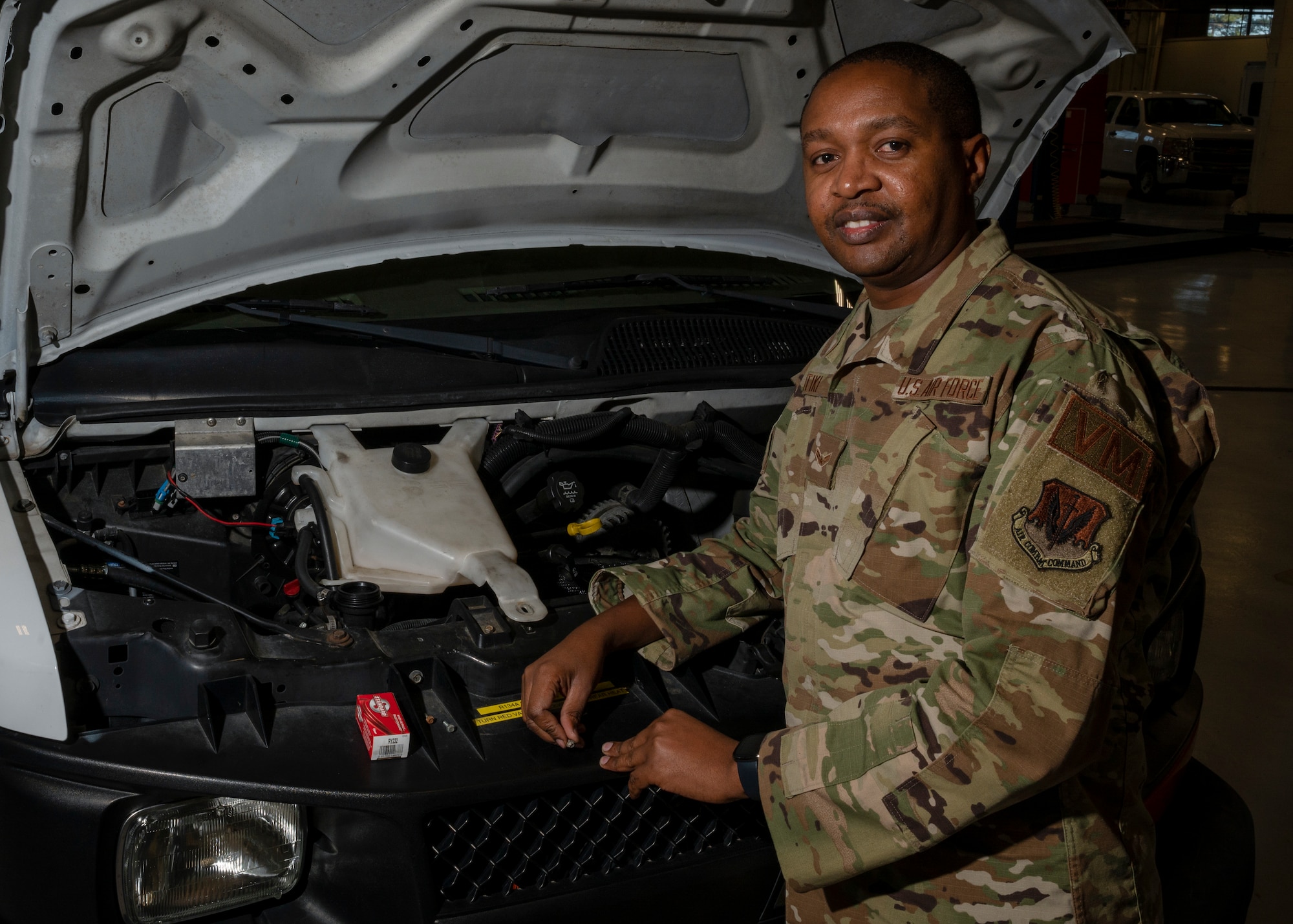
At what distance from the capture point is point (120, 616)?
1492mm

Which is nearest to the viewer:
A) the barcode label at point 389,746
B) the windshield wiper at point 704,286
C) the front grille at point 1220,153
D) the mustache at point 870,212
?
the mustache at point 870,212

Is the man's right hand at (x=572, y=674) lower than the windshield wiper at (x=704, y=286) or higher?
lower

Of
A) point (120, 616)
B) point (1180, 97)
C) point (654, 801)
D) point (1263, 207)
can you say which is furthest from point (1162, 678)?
point (1180, 97)

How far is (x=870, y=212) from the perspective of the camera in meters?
1.28

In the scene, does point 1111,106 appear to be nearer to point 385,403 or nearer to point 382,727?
point 385,403

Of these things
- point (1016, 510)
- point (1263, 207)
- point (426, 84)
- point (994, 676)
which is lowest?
point (1263, 207)

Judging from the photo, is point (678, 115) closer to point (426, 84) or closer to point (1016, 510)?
point (426, 84)

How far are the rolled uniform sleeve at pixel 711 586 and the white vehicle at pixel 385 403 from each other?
0.23 feet

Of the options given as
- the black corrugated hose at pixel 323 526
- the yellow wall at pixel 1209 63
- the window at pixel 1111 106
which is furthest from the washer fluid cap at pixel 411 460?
the yellow wall at pixel 1209 63

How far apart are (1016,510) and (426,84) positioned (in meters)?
1.34

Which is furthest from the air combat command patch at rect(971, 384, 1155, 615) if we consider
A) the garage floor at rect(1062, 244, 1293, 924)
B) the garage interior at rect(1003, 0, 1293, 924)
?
the garage floor at rect(1062, 244, 1293, 924)

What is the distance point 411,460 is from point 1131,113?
15.8 meters

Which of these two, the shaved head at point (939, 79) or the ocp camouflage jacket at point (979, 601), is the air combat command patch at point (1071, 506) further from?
the shaved head at point (939, 79)

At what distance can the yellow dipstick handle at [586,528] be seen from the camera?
6.32 ft
